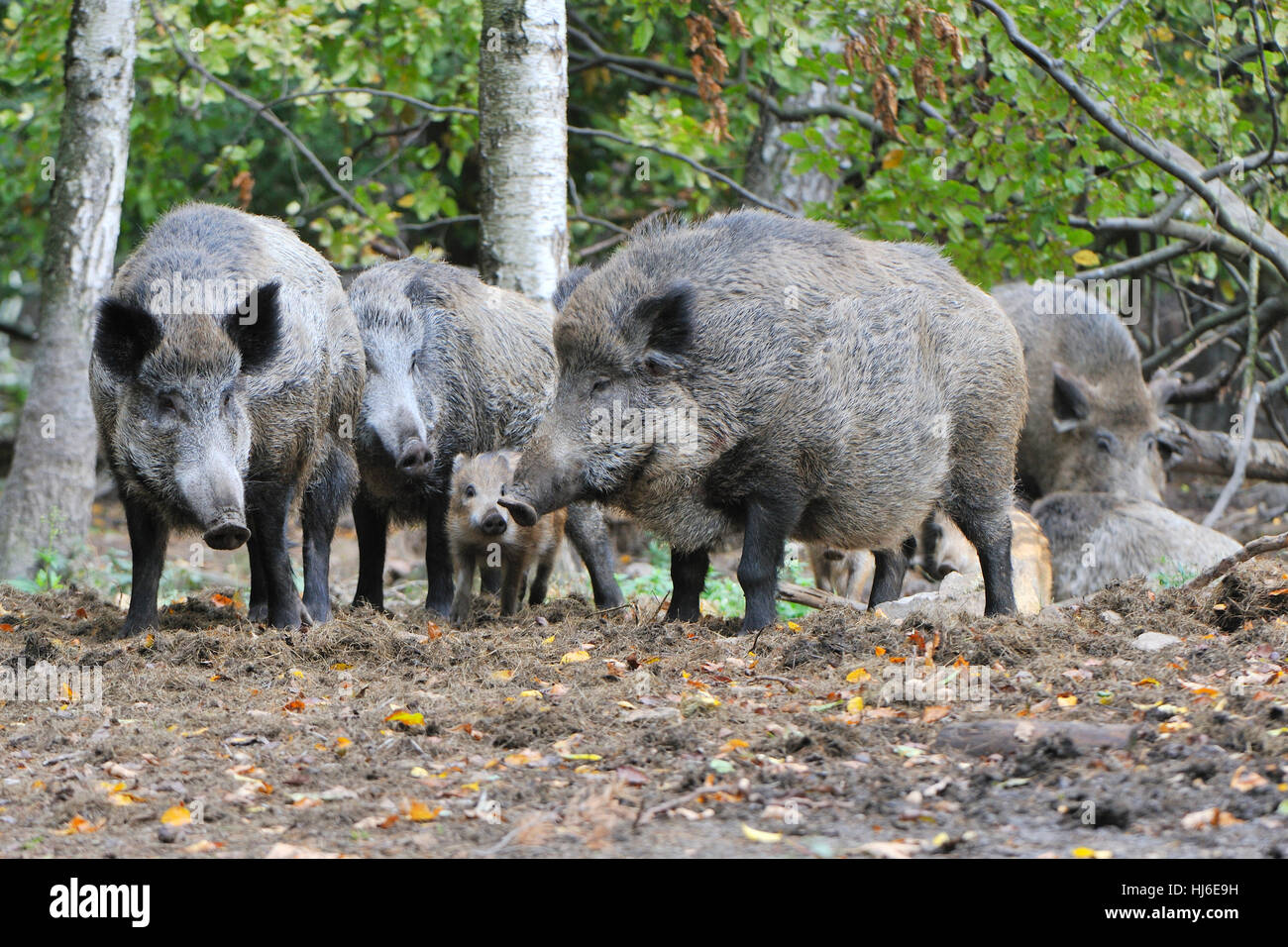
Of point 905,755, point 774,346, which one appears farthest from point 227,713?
point 774,346

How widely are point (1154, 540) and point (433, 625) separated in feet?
15.5

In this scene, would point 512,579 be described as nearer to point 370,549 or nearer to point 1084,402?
point 370,549

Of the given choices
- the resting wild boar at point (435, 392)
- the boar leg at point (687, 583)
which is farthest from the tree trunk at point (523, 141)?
the boar leg at point (687, 583)

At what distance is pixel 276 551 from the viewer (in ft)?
21.9

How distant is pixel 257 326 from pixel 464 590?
7.67 feet

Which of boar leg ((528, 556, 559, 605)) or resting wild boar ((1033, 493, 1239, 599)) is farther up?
resting wild boar ((1033, 493, 1239, 599))

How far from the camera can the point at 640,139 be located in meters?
10.9

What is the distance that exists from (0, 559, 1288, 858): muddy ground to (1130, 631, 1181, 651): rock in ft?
0.24

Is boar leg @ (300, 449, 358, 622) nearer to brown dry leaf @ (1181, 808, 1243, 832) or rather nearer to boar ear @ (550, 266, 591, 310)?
boar ear @ (550, 266, 591, 310)

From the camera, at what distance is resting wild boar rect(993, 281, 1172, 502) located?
10828 millimetres

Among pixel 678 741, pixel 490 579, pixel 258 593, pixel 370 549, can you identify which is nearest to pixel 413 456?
pixel 370 549

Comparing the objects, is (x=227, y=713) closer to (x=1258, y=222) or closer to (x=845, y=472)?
(x=845, y=472)

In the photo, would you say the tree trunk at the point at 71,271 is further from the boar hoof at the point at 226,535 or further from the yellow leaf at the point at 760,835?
the yellow leaf at the point at 760,835

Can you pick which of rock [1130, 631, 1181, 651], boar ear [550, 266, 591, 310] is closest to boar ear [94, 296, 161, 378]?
boar ear [550, 266, 591, 310]
